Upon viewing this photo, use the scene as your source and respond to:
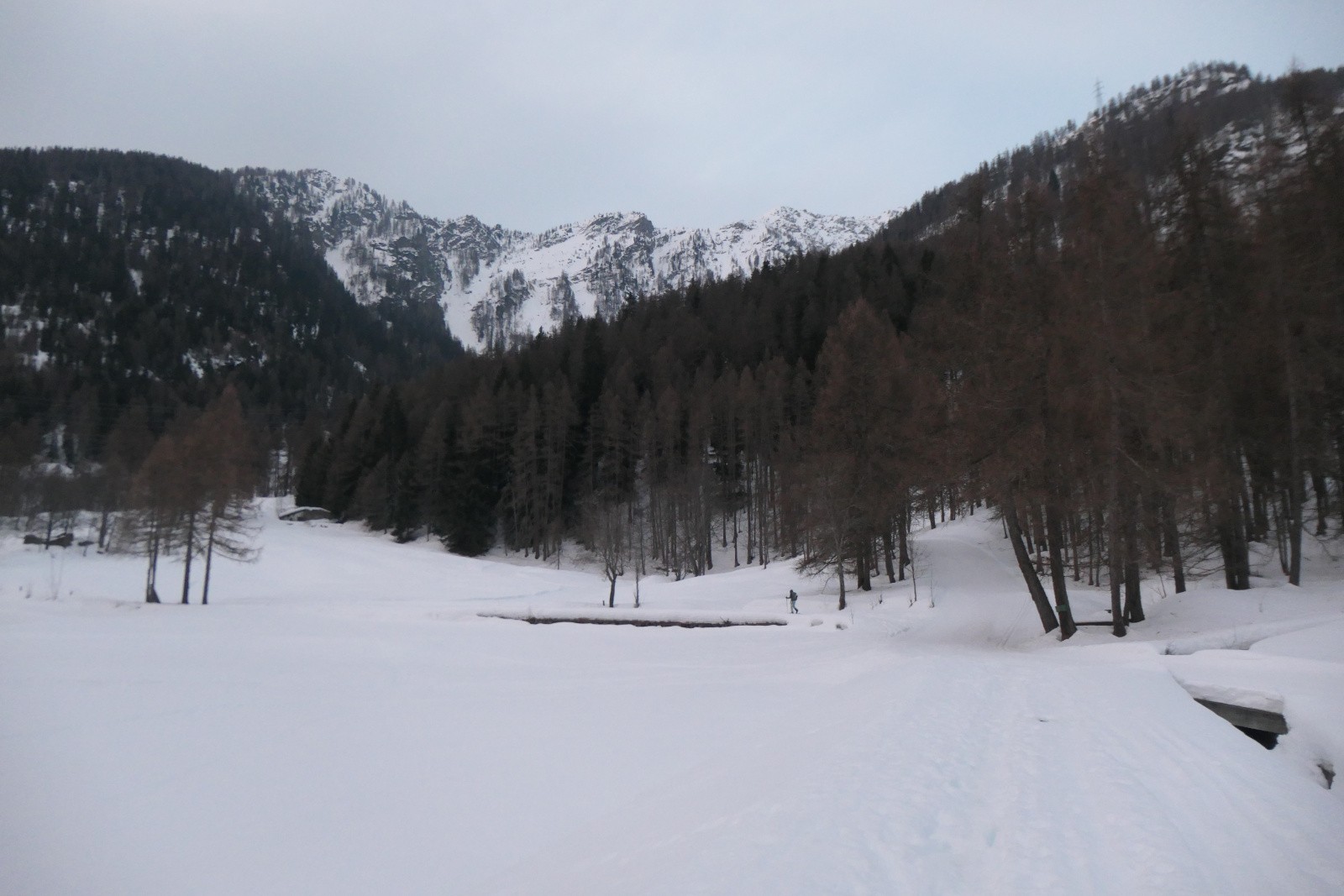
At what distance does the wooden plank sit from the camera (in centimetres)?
767

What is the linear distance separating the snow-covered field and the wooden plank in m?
0.18

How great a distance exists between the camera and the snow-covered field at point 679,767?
14.4ft

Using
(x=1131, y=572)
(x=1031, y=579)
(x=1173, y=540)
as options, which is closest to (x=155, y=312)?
(x=1031, y=579)

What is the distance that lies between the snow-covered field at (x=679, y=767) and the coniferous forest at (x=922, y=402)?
4.29m

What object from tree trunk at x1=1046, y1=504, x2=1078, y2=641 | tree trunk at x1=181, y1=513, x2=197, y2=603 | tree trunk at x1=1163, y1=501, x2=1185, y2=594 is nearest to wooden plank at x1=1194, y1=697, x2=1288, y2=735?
tree trunk at x1=1046, y1=504, x2=1078, y2=641

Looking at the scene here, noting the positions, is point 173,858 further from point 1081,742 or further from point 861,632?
point 861,632

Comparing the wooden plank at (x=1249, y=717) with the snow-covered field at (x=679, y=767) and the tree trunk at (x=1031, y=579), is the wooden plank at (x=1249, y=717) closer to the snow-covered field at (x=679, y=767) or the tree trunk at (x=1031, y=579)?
the snow-covered field at (x=679, y=767)

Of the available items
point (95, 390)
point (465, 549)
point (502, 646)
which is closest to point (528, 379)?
point (465, 549)

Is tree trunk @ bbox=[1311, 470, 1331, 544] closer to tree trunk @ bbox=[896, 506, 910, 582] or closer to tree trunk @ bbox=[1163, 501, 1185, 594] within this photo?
tree trunk @ bbox=[1163, 501, 1185, 594]

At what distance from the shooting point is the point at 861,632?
18.2m

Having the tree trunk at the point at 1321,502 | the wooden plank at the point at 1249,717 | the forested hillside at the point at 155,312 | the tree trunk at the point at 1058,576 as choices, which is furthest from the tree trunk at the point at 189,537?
the forested hillside at the point at 155,312

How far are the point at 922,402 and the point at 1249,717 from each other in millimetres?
13022

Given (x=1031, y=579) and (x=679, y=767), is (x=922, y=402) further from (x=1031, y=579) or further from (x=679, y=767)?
(x=679, y=767)

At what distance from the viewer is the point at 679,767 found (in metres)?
7.09
